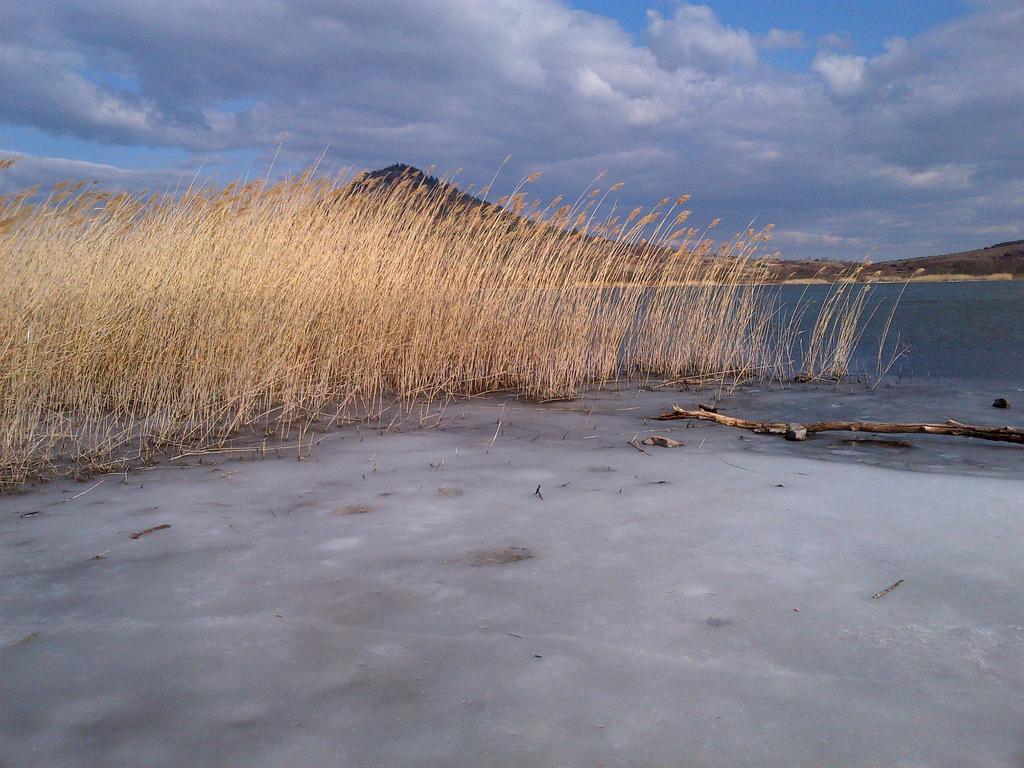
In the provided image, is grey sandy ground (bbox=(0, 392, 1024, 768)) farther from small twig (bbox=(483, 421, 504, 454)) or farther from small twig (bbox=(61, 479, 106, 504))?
small twig (bbox=(483, 421, 504, 454))

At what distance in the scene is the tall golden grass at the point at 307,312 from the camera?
149 inches

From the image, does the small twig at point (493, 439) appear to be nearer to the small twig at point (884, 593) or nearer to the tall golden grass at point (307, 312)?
the tall golden grass at point (307, 312)

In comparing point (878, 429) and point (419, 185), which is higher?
point (419, 185)

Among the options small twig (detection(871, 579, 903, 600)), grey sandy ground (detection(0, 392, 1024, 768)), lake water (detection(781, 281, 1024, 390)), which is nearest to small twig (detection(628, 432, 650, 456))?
grey sandy ground (detection(0, 392, 1024, 768))

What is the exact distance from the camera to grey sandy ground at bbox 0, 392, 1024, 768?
111cm

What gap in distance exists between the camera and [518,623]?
1.47m

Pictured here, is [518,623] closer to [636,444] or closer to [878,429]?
[636,444]

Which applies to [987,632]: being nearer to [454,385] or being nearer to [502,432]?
[502,432]

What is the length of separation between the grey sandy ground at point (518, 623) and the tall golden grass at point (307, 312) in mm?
1311

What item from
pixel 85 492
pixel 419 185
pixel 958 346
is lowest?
pixel 85 492

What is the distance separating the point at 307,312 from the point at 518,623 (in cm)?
335

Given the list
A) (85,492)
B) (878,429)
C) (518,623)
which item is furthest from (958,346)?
(85,492)

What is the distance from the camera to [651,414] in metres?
4.49

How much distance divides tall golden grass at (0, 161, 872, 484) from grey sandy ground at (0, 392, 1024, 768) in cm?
131
